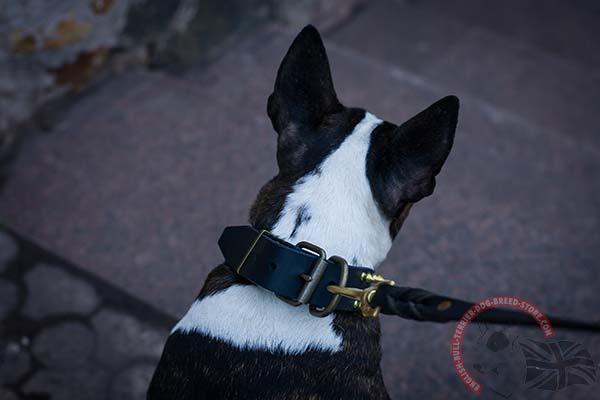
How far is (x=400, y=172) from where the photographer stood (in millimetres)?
1855

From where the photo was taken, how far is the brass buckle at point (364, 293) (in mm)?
1649

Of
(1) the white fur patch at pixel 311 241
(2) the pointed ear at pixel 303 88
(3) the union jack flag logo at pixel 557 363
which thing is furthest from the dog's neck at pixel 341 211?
(3) the union jack flag logo at pixel 557 363

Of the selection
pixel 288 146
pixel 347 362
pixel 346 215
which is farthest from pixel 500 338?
pixel 288 146

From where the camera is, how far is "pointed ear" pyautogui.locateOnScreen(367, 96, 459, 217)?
1.74 m

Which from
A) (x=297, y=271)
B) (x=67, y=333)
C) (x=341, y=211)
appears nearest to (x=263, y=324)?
(x=297, y=271)

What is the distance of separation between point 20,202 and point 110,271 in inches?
26.8

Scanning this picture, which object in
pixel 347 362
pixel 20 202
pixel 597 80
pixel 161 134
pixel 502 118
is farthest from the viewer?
pixel 597 80

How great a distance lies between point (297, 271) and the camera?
5.38 feet

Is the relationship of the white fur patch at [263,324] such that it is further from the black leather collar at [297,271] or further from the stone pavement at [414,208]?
the stone pavement at [414,208]

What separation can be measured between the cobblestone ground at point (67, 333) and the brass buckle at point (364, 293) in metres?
1.33

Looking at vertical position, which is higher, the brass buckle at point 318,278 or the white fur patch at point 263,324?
the brass buckle at point 318,278

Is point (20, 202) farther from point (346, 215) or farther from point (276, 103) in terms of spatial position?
point (346, 215)

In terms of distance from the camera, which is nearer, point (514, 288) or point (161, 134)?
point (514, 288)

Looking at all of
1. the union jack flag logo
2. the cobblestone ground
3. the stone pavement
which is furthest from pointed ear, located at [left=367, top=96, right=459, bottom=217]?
the cobblestone ground
